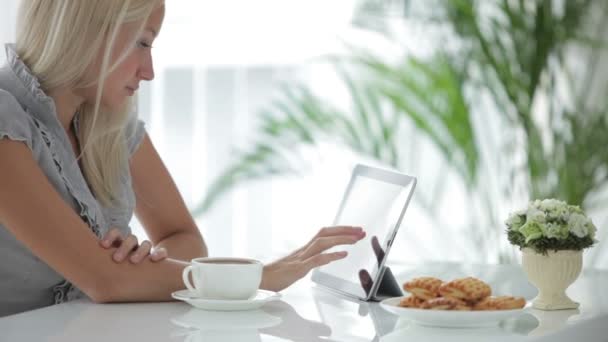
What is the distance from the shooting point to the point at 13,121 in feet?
5.11

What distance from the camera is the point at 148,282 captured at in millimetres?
1491

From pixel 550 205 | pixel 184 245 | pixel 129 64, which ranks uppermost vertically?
pixel 129 64

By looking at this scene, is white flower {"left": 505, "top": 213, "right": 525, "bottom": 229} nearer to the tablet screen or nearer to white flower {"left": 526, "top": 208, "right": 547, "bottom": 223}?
white flower {"left": 526, "top": 208, "right": 547, "bottom": 223}

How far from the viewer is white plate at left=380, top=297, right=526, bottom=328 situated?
127 cm

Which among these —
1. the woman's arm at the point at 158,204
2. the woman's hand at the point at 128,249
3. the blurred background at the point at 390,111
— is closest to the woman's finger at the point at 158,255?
the woman's hand at the point at 128,249

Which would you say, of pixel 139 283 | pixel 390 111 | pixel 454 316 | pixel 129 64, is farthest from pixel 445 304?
pixel 390 111

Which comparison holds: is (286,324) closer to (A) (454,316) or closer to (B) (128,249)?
(A) (454,316)

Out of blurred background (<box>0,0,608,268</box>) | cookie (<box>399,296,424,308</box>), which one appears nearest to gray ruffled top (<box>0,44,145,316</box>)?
cookie (<box>399,296,424,308</box>)

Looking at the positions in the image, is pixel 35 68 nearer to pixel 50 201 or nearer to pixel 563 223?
pixel 50 201

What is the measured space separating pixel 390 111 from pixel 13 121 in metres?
2.70

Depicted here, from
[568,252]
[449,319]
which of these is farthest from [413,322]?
[568,252]

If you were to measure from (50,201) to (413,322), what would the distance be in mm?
578

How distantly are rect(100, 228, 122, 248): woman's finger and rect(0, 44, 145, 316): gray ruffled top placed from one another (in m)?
0.14

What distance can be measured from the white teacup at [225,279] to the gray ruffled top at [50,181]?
351mm
